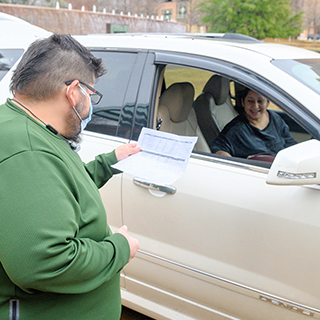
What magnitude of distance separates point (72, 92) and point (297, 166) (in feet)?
2.95

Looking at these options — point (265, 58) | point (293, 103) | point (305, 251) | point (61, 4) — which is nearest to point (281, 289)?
point (305, 251)

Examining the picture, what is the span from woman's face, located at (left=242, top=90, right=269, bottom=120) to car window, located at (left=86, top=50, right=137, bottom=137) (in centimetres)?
99

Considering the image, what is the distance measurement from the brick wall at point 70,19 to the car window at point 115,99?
17413 mm

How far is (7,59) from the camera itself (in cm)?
286

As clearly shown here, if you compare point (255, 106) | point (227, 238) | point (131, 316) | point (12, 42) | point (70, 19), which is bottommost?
point (131, 316)

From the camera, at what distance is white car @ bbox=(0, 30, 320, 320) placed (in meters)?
1.69

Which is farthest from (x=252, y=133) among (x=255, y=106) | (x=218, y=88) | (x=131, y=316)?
(x=131, y=316)

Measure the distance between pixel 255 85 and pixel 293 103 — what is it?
8.4 inches

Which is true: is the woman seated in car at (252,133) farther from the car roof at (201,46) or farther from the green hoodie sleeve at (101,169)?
the green hoodie sleeve at (101,169)

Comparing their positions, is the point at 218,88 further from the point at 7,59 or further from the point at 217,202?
the point at 7,59

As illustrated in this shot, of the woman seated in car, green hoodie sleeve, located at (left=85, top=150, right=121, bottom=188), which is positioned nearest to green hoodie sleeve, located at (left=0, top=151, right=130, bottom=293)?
green hoodie sleeve, located at (left=85, top=150, right=121, bottom=188)

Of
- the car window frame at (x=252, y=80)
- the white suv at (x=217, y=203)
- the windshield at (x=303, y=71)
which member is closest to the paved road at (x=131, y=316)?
the white suv at (x=217, y=203)

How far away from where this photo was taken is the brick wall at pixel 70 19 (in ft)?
57.8

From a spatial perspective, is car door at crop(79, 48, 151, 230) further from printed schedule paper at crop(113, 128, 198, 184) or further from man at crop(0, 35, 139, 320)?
man at crop(0, 35, 139, 320)
